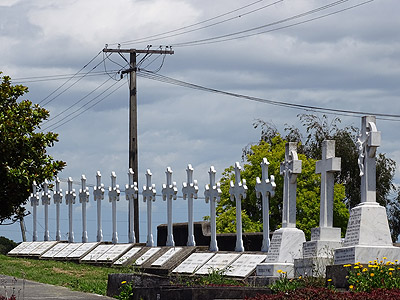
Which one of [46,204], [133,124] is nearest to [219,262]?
[133,124]

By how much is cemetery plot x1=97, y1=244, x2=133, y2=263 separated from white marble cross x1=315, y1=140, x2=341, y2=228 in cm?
979

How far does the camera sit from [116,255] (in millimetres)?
28500

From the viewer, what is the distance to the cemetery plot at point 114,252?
28.4 metres

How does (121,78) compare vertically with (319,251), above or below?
above

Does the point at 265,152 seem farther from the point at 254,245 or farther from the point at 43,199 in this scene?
the point at 254,245

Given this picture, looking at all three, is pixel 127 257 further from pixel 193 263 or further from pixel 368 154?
pixel 368 154

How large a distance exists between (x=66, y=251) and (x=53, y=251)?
139 centimetres

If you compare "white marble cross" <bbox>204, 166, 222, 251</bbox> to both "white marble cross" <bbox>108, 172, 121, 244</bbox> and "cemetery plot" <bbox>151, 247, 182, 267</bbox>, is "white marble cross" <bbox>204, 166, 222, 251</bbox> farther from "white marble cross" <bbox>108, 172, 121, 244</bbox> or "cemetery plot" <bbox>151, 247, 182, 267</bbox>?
"white marble cross" <bbox>108, 172, 121, 244</bbox>

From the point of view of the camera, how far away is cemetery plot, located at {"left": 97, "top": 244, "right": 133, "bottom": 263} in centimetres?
2836

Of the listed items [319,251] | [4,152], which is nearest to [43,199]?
[4,152]

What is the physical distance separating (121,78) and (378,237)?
22.0 meters

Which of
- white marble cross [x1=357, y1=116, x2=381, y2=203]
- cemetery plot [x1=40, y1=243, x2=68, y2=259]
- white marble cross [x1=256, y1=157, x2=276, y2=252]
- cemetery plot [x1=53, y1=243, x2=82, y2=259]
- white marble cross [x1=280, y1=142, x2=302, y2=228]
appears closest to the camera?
white marble cross [x1=357, y1=116, x2=381, y2=203]

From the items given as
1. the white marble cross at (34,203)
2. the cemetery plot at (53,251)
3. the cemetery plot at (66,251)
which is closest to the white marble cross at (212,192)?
the cemetery plot at (66,251)

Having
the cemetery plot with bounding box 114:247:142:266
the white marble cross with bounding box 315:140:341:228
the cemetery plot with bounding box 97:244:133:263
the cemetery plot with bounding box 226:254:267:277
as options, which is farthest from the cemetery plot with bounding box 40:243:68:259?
the white marble cross with bounding box 315:140:341:228
